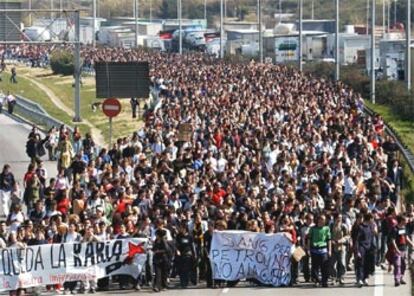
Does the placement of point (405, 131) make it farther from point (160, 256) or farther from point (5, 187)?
point (160, 256)

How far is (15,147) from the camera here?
54.5 metres

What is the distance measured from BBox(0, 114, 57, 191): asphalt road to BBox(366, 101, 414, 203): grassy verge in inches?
379

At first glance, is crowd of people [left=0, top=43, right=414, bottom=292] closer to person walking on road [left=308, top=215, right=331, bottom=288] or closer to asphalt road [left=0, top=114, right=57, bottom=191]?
person walking on road [left=308, top=215, right=331, bottom=288]

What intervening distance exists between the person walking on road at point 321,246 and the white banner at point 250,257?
1.32 feet

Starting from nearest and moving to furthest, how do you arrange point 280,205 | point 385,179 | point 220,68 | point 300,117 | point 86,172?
point 280,205 → point 385,179 → point 86,172 → point 300,117 → point 220,68

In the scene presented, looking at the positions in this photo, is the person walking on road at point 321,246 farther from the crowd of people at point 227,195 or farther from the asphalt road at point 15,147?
the asphalt road at point 15,147

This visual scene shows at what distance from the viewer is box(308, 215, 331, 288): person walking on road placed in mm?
25406

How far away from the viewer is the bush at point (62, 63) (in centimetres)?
11193

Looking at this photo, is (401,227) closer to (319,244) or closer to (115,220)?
(319,244)

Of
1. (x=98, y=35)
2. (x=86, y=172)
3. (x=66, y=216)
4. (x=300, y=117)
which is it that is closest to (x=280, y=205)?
(x=66, y=216)

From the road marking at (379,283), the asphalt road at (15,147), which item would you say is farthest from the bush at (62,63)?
the road marking at (379,283)

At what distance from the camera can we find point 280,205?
26.9m

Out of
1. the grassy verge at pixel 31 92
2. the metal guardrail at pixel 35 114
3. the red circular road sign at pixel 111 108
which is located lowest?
the grassy verge at pixel 31 92

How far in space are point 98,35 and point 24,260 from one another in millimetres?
120901
